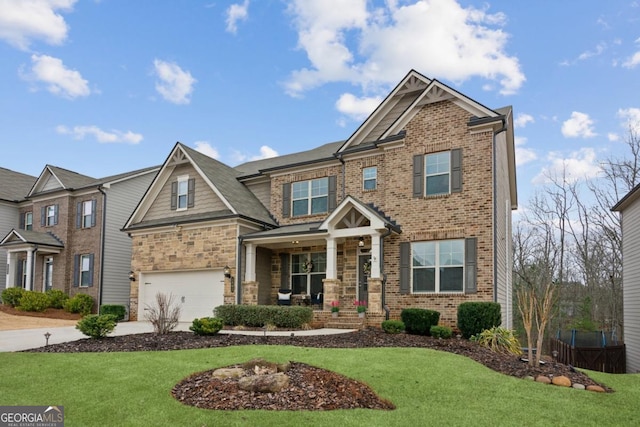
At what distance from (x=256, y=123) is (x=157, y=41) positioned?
641cm

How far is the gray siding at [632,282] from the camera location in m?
16.2

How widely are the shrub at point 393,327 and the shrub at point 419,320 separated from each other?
13.0 inches

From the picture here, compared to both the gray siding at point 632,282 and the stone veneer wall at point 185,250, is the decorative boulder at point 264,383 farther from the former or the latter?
the gray siding at point 632,282

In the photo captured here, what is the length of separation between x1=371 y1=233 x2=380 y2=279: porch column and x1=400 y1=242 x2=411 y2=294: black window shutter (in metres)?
0.89

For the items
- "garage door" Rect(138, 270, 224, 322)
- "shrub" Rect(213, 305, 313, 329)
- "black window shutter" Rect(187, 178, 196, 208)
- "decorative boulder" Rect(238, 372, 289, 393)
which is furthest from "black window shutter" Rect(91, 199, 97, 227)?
"decorative boulder" Rect(238, 372, 289, 393)

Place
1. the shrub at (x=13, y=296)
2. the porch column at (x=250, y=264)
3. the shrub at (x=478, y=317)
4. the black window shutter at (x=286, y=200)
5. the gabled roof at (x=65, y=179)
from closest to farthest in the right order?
1. the shrub at (x=478, y=317)
2. the porch column at (x=250, y=264)
3. the black window shutter at (x=286, y=200)
4. the shrub at (x=13, y=296)
5. the gabled roof at (x=65, y=179)

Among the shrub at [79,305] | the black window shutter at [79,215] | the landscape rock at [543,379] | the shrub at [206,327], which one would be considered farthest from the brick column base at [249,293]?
the black window shutter at [79,215]

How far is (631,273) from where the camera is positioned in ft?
56.9

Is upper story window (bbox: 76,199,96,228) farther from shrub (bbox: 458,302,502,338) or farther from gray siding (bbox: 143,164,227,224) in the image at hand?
shrub (bbox: 458,302,502,338)

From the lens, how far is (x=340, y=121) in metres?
25.5

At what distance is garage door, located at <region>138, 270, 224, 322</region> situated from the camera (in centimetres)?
1925

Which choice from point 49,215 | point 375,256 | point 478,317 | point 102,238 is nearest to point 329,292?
point 375,256

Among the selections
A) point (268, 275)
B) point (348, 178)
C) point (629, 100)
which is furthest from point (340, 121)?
point (629, 100)

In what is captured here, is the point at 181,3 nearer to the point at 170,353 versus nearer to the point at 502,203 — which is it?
the point at 170,353
